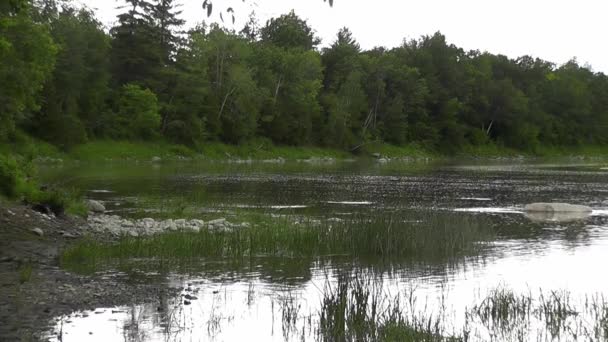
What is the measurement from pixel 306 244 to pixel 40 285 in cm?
817

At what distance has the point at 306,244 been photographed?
20969 millimetres

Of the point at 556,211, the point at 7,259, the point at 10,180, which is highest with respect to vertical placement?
the point at 10,180

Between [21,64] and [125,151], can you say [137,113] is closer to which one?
[125,151]

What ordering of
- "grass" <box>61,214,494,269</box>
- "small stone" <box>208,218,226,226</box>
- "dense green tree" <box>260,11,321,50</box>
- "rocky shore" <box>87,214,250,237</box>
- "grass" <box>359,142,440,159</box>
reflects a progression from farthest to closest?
"dense green tree" <box>260,11,321,50</box>, "grass" <box>359,142,440,159</box>, "small stone" <box>208,218,226,226</box>, "rocky shore" <box>87,214,250,237</box>, "grass" <box>61,214,494,269</box>

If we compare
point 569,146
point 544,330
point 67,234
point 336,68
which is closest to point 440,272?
point 544,330

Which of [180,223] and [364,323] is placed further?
[180,223]

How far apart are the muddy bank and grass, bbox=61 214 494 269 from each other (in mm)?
1105

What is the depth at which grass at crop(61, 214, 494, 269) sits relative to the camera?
19.2 m

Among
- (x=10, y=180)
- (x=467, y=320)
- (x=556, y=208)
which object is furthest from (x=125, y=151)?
(x=467, y=320)

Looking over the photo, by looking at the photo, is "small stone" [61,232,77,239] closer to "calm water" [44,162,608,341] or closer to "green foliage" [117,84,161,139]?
"calm water" [44,162,608,341]

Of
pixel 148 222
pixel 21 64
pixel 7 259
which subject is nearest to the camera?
pixel 7 259

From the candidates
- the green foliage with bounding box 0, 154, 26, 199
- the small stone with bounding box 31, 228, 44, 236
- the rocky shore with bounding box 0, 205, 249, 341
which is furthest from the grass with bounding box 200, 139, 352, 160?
the small stone with bounding box 31, 228, 44, 236

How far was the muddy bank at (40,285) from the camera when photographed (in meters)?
12.0

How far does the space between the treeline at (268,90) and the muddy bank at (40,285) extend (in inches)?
258
